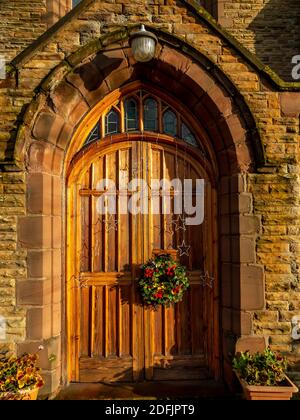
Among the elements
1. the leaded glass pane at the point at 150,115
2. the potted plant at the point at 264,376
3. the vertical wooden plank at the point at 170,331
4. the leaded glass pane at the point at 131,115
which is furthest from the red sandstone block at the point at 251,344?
the leaded glass pane at the point at 131,115

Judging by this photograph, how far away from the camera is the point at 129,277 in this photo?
390cm

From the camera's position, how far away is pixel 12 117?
3.50 m

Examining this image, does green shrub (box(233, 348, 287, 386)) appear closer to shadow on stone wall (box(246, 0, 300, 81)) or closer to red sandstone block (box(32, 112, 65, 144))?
red sandstone block (box(32, 112, 65, 144))

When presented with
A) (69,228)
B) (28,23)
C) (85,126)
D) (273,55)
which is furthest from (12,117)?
(273,55)

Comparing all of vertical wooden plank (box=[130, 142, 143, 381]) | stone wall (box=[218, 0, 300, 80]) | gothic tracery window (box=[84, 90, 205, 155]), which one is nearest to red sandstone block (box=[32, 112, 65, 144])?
gothic tracery window (box=[84, 90, 205, 155])

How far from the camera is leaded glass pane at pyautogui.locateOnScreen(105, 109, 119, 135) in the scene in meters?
4.05

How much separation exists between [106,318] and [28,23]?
18.9 ft

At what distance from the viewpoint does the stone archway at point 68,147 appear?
11.3ft

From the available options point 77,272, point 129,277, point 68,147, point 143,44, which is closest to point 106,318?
point 129,277

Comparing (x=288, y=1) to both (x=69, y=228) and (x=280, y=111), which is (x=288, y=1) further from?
(x=69, y=228)

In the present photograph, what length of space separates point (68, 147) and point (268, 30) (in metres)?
4.77

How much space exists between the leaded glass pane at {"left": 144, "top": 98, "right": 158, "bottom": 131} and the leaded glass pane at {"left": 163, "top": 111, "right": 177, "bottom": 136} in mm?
150

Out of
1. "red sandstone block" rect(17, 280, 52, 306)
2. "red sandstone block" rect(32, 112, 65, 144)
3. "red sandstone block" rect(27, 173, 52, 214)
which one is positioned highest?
"red sandstone block" rect(32, 112, 65, 144)

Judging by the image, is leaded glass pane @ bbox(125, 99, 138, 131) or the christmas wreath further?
leaded glass pane @ bbox(125, 99, 138, 131)
